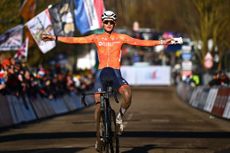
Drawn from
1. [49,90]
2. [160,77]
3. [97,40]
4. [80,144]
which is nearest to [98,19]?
[49,90]

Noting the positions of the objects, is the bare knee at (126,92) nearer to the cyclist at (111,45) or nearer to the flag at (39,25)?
the cyclist at (111,45)

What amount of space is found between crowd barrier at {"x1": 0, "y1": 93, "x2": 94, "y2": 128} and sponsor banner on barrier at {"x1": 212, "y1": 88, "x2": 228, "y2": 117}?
6.25m

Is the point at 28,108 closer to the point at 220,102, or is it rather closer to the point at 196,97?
the point at 220,102

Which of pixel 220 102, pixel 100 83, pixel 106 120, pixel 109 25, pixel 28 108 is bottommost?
pixel 220 102

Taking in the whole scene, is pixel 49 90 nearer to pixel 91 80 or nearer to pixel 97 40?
pixel 97 40

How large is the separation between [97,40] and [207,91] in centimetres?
2268

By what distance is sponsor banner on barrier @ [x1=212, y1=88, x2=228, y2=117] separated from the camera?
30044mm

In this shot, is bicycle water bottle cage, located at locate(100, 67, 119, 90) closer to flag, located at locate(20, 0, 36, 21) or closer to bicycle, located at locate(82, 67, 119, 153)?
bicycle, located at locate(82, 67, 119, 153)

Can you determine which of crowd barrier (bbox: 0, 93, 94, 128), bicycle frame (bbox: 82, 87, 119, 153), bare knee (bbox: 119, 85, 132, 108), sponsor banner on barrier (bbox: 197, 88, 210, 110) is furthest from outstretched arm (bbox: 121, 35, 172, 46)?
sponsor banner on barrier (bbox: 197, 88, 210, 110)

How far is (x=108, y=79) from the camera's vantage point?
13.7 m

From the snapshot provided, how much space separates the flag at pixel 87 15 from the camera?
31469 millimetres

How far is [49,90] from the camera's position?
113 feet

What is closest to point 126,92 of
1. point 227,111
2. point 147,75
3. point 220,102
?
point 227,111

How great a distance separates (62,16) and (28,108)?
5.62m
